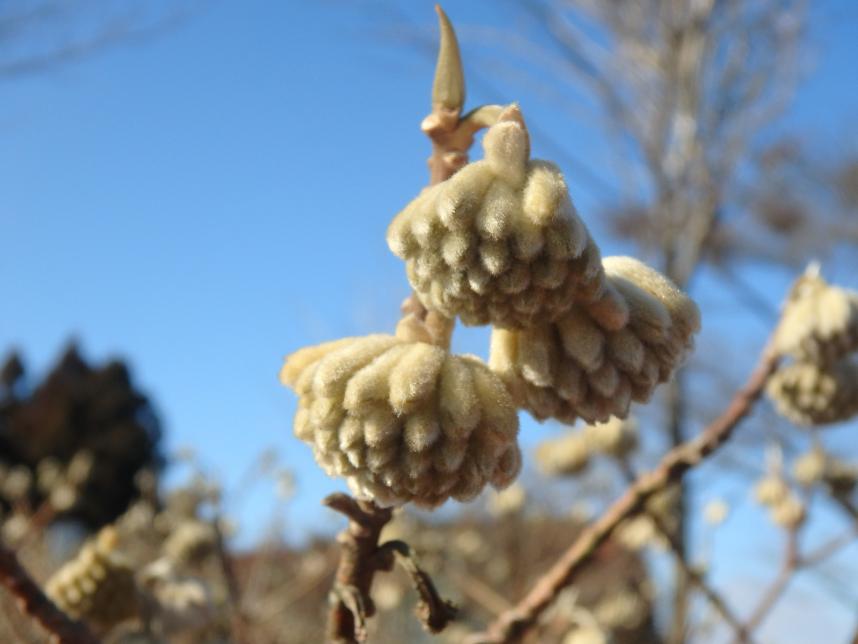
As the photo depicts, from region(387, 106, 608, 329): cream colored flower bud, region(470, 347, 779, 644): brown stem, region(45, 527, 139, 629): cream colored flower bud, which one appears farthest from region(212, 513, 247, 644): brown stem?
region(387, 106, 608, 329): cream colored flower bud

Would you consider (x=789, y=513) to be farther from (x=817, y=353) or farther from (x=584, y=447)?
(x=817, y=353)

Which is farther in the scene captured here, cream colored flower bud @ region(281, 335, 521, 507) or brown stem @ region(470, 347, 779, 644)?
brown stem @ region(470, 347, 779, 644)

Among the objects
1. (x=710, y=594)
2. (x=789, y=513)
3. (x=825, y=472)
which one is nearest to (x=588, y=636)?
(x=710, y=594)

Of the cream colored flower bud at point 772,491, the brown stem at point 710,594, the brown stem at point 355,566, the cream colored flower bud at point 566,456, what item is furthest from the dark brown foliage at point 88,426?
the brown stem at point 355,566

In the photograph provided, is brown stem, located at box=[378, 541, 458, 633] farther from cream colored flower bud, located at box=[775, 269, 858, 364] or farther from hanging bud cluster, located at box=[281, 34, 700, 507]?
cream colored flower bud, located at box=[775, 269, 858, 364]

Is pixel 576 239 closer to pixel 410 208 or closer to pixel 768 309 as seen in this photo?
pixel 410 208

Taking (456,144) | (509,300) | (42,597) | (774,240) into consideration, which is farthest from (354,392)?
(774,240)
